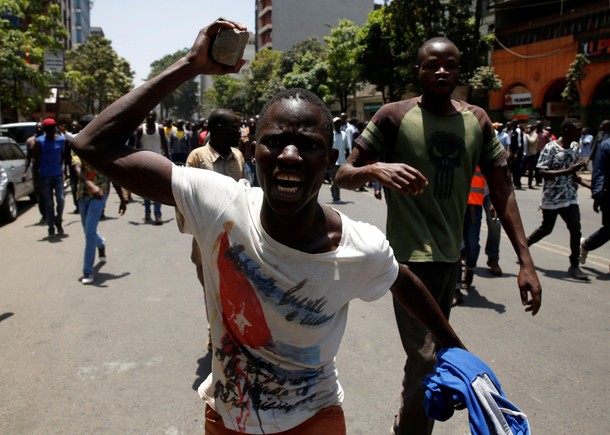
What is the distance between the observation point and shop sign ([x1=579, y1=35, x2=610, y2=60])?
23.5m

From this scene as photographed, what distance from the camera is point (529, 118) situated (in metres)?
27.8

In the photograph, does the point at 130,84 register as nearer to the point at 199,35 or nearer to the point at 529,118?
the point at 529,118

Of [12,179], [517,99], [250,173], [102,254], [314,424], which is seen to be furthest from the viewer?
[517,99]

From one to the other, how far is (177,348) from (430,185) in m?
2.72

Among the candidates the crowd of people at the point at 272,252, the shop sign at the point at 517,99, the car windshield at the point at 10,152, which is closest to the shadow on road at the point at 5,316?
the crowd of people at the point at 272,252

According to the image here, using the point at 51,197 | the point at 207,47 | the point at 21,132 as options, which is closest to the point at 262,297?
the point at 207,47

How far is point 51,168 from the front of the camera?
393 inches

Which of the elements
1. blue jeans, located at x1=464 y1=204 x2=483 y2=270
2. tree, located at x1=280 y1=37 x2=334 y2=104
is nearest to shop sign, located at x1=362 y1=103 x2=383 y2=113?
tree, located at x1=280 y1=37 x2=334 y2=104

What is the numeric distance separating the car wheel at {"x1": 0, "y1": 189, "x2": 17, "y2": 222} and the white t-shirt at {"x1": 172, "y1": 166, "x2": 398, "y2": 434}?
36.1 feet

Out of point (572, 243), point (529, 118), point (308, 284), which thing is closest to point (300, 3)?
point (529, 118)

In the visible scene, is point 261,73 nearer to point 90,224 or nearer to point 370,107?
point 370,107

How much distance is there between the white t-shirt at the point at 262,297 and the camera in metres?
1.77

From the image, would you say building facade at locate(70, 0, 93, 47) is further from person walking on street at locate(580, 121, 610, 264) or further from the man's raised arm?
the man's raised arm

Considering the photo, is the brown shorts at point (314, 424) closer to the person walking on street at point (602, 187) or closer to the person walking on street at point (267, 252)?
the person walking on street at point (267, 252)
